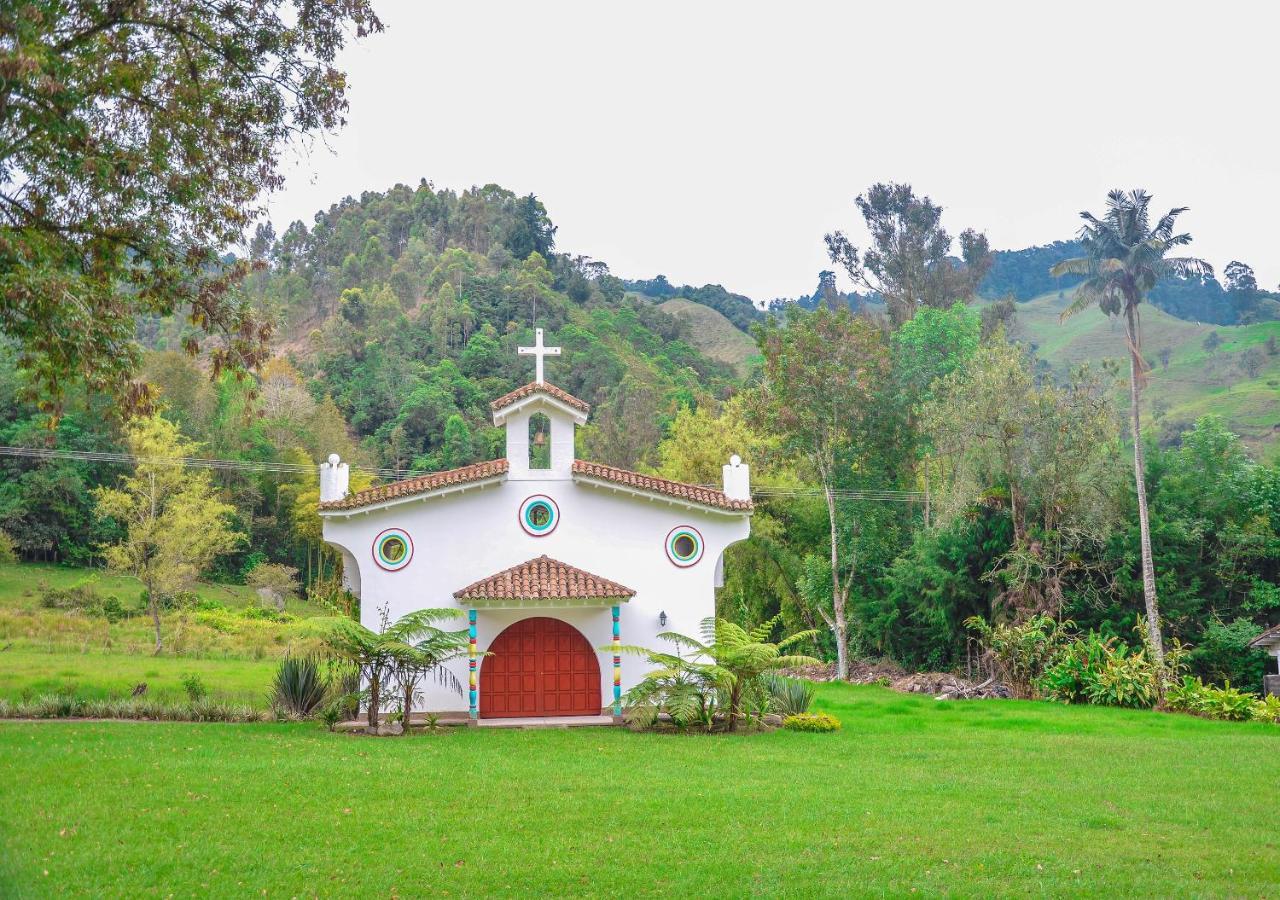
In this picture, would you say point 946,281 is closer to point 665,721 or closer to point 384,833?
point 665,721

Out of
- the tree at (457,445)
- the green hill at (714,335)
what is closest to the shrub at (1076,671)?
the tree at (457,445)

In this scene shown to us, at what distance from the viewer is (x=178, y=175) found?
517 inches

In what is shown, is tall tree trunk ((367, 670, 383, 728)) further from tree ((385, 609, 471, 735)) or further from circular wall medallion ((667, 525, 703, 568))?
circular wall medallion ((667, 525, 703, 568))

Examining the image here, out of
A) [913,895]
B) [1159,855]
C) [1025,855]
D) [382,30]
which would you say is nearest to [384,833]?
[913,895]

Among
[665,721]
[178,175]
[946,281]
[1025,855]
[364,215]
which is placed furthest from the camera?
[364,215]

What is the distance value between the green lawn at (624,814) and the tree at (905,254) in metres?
41.2

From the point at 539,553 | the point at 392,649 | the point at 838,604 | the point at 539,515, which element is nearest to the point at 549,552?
the point at 539,553

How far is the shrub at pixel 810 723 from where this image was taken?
65.1 ft

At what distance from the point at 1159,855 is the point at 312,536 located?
52.9m

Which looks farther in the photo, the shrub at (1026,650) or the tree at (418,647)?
the shrub at (1026,650)

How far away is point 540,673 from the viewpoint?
2127cm

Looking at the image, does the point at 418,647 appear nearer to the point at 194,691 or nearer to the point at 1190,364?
the point at 194,691

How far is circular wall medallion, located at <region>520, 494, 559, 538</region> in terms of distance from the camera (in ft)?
70.1

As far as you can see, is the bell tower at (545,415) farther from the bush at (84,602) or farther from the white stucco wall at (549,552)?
the bush at (84,602)
